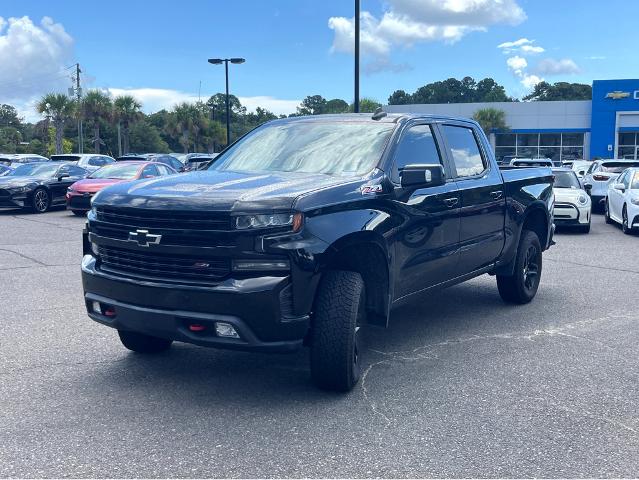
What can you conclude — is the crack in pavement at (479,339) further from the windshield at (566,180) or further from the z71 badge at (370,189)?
the windshield at (566,180)

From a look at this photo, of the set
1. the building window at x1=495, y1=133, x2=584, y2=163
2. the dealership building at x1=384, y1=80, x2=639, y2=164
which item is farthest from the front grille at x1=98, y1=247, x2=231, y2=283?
the building window at x1=495, y1=133, x2=584, y2=163

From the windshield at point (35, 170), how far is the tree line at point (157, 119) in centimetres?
773

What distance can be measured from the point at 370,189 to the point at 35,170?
58.6ft

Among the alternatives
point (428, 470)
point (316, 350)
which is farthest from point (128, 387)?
point (428, 470)

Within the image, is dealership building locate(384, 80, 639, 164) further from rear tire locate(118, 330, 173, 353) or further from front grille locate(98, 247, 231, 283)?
front grille locate(98, 247, 231, 283)

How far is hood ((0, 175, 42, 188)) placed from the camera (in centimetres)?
1919

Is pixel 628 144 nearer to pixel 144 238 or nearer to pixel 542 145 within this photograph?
pixel 542 145

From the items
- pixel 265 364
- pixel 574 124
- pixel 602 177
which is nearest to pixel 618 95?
pixel 574 124

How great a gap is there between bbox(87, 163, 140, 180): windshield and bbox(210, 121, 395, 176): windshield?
12056 mm

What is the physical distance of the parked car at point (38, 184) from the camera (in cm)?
1908

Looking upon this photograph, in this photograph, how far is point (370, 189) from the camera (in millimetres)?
5000

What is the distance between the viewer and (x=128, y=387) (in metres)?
4.88

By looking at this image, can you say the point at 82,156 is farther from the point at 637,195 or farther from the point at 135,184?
the point at 135,184

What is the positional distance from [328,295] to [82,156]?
24262mm
